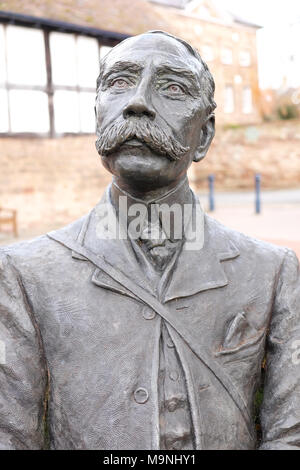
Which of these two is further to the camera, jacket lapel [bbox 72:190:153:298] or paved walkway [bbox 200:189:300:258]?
paved walkway [bbox 200:189:300:258]

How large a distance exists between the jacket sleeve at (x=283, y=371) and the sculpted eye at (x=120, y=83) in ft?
2.72

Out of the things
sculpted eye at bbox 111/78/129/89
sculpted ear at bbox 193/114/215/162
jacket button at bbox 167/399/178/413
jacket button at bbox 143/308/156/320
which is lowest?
jacket button at bbox 167/399/178/413

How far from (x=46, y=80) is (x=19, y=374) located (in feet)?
41.1

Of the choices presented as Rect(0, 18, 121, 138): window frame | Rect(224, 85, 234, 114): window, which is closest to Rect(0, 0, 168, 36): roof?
Rect(0, 18, 121, 138): window frame

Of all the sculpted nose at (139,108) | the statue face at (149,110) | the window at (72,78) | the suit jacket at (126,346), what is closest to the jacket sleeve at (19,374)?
the suit jacket at (126,346)

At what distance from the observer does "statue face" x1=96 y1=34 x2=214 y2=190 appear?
5.84ft

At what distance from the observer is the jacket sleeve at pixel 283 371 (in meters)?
1.80

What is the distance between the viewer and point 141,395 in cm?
172

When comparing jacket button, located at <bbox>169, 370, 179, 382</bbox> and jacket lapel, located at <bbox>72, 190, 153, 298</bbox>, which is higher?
jacket lapel, located at <bbox>72, 190, 153, 298</bbox>

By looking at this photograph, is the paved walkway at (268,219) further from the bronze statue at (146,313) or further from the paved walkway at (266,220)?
the bronze statue at (146,313)

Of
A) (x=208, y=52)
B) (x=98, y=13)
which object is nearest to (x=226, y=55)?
(x=208, y=52)

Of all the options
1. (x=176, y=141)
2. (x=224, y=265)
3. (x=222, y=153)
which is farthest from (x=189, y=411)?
(x=222, y=153)

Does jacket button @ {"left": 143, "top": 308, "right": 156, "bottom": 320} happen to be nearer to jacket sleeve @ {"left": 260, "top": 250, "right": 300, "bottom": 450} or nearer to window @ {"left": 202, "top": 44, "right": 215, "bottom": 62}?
jacket sleeve @ {"left": 260, "top": 250, "right": 300, "bottom": 450}

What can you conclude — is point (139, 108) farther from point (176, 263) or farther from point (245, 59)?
point (245, 59)
